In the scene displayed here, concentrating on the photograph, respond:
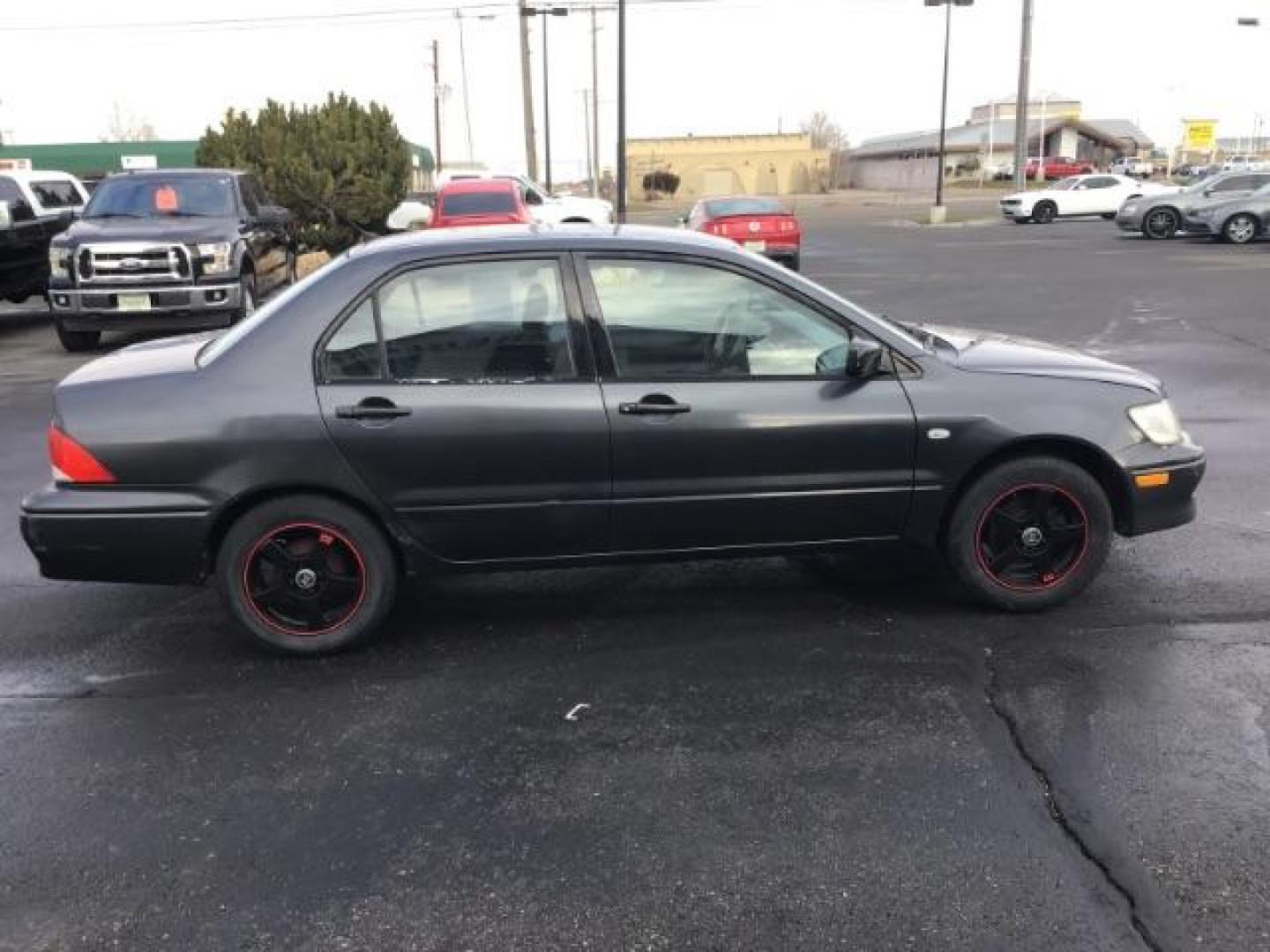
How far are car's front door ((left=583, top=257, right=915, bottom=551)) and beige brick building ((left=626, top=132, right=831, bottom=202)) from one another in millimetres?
80493

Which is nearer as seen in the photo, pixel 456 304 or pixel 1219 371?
pixel 456 304

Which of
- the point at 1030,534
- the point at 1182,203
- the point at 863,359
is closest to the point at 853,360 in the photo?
the point at 863,359

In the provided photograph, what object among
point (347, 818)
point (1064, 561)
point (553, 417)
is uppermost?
point (553, 417)

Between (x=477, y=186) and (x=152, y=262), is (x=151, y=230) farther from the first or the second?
(x=477, y=186)

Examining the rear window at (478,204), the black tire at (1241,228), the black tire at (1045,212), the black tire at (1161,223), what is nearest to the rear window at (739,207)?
the rear window at (478,204)

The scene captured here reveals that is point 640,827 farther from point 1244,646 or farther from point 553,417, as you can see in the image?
point 1244,646

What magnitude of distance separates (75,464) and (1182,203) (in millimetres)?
28173

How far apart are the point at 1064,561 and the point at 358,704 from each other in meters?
2.90

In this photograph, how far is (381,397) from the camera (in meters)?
4.10

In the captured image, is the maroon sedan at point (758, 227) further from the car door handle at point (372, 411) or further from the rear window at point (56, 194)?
the car door handle at point (372, 411)

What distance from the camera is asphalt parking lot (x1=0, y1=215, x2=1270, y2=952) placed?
2762 millimetres

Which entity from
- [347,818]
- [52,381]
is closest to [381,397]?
[347,818]

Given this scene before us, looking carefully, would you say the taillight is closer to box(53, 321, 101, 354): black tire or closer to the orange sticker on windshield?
box(53, 321, 101, 354): black tire

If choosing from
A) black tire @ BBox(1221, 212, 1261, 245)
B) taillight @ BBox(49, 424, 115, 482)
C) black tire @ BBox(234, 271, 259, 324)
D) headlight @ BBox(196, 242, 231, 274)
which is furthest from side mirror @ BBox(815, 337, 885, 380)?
black tire @ BBox(1221, 212, 1261, 245)
